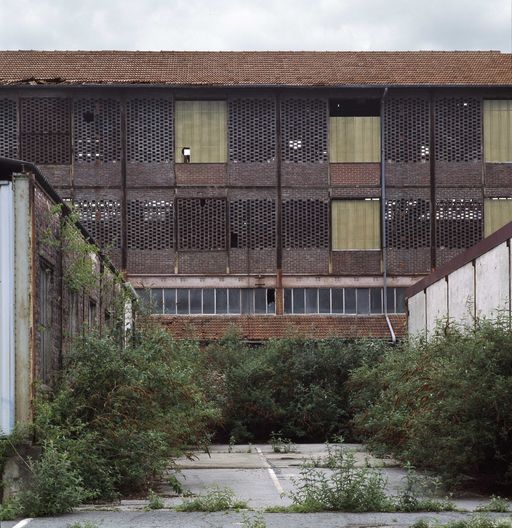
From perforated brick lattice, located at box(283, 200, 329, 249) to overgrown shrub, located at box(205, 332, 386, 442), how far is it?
1450 cm

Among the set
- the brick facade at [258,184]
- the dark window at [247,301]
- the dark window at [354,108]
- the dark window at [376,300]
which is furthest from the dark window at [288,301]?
the dark window at [354,108]

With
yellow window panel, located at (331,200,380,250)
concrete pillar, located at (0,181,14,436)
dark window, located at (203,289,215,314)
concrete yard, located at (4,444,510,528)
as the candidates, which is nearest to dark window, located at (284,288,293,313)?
yellow window panel, located at (331,200,380,250)

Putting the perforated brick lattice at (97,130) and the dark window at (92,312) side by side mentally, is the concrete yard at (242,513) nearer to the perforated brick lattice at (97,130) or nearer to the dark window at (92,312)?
the dark window at (92,312)

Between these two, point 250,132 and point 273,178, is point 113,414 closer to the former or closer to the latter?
point 273,178

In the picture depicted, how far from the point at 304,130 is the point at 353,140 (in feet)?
7.01

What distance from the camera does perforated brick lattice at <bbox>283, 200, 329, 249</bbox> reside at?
51.8m

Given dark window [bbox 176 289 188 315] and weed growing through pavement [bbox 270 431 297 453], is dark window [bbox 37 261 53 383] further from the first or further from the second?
dark window [bbox 176 289 188 315]

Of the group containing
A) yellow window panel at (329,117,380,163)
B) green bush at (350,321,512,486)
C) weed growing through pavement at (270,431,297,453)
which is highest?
yellow window panel at (329,117,380,163)

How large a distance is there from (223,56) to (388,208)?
10679mm

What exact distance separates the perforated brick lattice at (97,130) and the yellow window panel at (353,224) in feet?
31.4

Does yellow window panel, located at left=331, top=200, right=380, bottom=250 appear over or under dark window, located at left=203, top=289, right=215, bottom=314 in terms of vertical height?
over

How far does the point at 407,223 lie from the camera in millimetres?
52094

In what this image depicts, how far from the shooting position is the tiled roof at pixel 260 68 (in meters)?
52.2

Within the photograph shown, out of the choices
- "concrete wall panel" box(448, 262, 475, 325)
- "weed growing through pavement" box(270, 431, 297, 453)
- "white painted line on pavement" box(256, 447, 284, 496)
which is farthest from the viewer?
"weed growing through pavement" box(270, 431, 297, 453)
